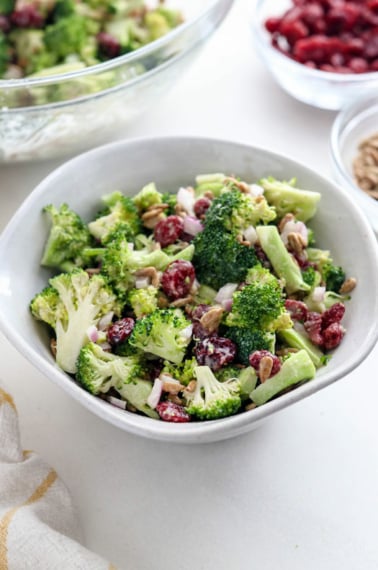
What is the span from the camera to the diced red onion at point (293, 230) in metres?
1.83

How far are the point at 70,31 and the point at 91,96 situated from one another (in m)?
0.46

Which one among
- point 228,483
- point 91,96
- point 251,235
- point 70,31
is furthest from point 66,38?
point 228,483

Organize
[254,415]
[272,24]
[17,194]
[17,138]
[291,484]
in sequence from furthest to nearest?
[272,24], [17,194], [17,138], [291,484], [254,415]

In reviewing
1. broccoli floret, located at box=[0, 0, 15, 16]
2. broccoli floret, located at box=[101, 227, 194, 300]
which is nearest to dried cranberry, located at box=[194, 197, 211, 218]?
broccoli floret, located at box=[101, 227, 194, 300]

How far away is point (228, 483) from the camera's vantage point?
1.73 meters

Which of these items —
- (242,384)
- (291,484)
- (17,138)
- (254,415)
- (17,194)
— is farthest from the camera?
(17,194)

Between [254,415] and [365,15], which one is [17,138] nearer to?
[254,415]

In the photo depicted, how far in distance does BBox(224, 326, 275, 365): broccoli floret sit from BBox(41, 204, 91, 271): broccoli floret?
46 cm

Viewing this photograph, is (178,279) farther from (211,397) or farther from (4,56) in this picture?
A: (4,56)

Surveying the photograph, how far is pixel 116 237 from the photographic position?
1.80m

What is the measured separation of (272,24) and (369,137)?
0.54 m

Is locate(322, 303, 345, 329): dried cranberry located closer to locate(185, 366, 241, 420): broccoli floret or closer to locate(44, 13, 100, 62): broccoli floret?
locate(185, 366, 241, 420): broccoli floret

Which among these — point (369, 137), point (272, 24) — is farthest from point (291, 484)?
point (272, 24)

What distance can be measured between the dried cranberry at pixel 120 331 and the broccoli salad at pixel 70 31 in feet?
3.27
